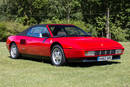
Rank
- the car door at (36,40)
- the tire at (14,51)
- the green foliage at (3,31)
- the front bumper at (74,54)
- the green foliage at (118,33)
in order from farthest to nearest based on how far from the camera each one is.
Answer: the green foliage at (118,33)
the green foliage at (3,31)
the tire at (14,51)
the car door at (36,40)
the front bumper at (74,54)

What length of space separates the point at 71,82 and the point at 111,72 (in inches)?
69.2

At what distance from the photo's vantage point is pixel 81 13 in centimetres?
5700

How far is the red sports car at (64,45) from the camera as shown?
335 inches

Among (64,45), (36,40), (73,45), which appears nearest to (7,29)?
(36,40)

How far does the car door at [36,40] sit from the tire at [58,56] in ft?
1.76

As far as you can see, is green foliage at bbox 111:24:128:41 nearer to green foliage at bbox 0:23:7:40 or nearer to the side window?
green foliage at bbox 0:23:7:40

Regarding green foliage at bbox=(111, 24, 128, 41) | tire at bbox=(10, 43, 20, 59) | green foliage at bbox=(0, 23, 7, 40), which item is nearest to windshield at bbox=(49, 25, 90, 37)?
tire at bbox=(10, 43, 20, 59)

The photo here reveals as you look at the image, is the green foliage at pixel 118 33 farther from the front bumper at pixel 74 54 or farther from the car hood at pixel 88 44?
the front bumper at pixel 74 54

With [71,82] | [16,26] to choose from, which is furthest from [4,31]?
[71,82]

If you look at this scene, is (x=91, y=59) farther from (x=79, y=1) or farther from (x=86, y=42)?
(x=79, y=1)

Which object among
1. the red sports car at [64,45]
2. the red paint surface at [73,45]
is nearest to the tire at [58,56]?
the red sports car at [64,45]

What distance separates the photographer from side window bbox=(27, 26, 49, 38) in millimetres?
10040

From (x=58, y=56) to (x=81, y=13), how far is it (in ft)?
159

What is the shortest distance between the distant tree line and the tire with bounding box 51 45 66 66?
125 ft
